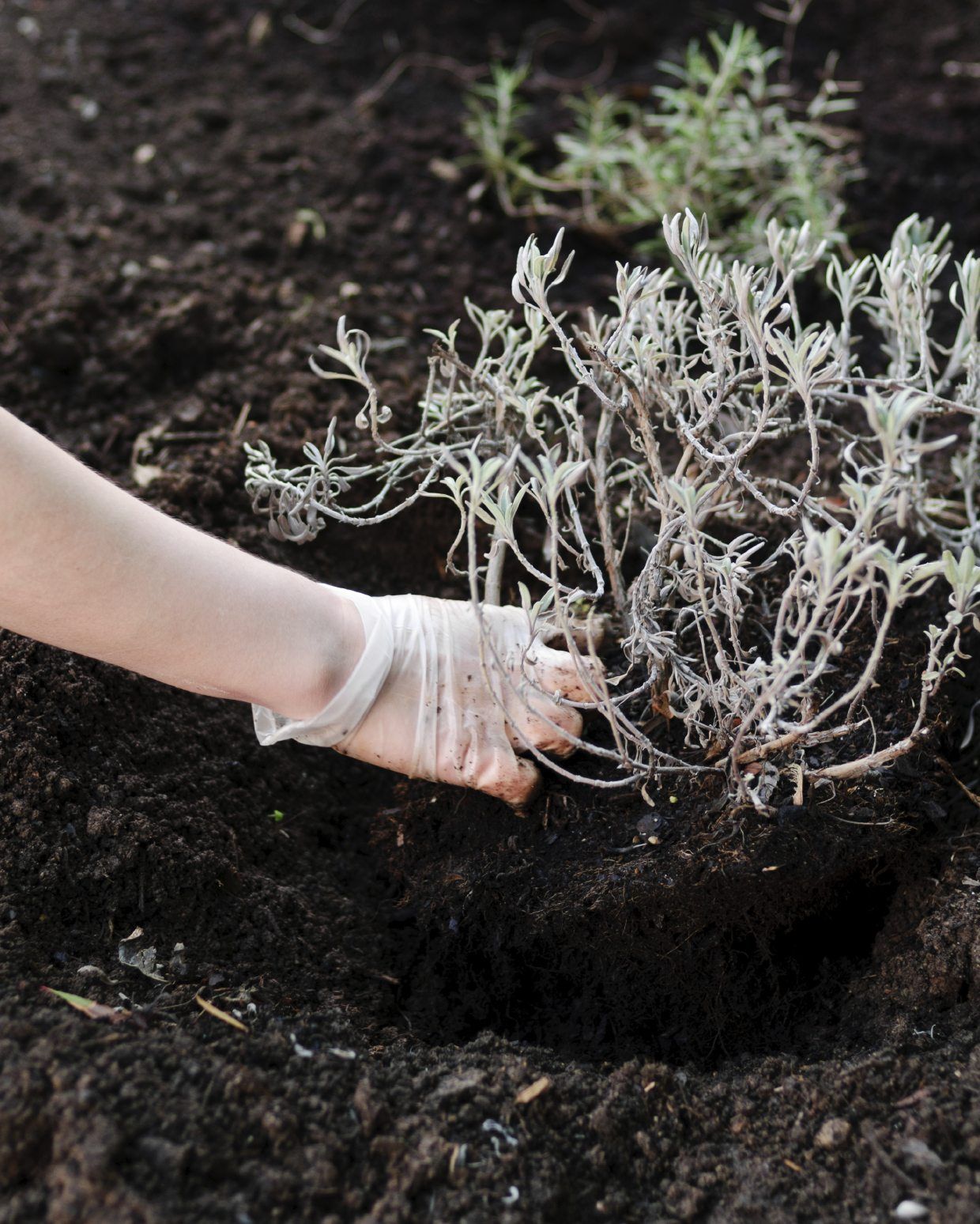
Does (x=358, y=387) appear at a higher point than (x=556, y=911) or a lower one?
higher

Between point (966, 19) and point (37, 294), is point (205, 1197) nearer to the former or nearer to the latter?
point (37, 294)

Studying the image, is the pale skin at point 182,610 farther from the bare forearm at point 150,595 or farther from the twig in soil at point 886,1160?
the twig in soil at point 886,1160

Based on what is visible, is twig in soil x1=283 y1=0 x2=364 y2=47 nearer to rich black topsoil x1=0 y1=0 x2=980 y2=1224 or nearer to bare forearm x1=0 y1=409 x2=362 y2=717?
rich black topsoil x1=0 y1=0 x2=980 y2=1224

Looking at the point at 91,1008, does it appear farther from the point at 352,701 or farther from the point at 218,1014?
the point at 352,701

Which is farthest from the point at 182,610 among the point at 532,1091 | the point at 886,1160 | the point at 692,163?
the point at 692,163

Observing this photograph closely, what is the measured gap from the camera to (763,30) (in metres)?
3.38

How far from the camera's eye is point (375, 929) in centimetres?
171

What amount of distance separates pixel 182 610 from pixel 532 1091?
0.76 m

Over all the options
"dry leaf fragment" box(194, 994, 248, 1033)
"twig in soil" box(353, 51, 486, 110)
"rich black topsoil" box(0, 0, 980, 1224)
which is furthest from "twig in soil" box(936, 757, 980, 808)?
"twig in soil" box(353, 51, 486, 110)

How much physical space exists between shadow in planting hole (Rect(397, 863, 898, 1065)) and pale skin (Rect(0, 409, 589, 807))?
0.77ft

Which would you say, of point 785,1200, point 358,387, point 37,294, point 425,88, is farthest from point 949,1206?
point 425,88

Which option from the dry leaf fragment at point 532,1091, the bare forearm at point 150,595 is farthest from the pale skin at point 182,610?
the dry leaf fragment at point 532,1091

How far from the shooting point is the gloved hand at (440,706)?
5.41 feet

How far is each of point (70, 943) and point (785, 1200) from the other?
36.9 inches
